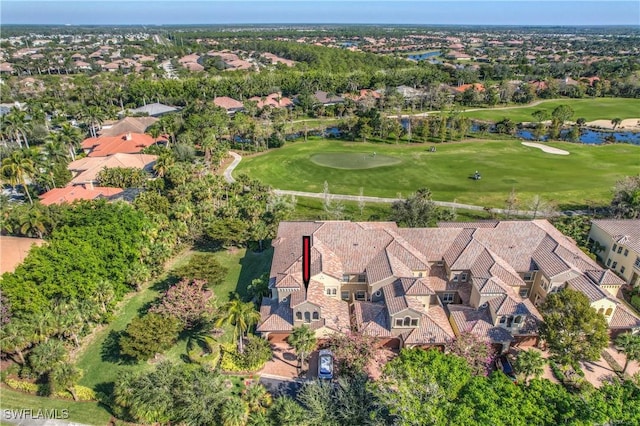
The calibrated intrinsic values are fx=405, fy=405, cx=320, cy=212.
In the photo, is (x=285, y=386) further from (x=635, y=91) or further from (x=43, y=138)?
(x=635, y=91)

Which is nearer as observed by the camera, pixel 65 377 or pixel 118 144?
pixel 65 377

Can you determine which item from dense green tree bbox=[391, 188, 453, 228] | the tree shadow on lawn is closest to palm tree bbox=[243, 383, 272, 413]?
the tree shadow on lawn

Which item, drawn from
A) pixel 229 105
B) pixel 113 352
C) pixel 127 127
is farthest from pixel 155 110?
pixel 113 352

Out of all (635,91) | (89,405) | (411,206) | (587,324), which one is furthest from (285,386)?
(635,91)

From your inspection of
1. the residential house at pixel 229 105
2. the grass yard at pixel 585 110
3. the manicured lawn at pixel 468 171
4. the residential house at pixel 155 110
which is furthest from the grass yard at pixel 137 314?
the grass yard at pixel 585 110

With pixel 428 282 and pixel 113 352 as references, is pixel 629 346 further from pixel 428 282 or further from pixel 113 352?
pixel 113 352
